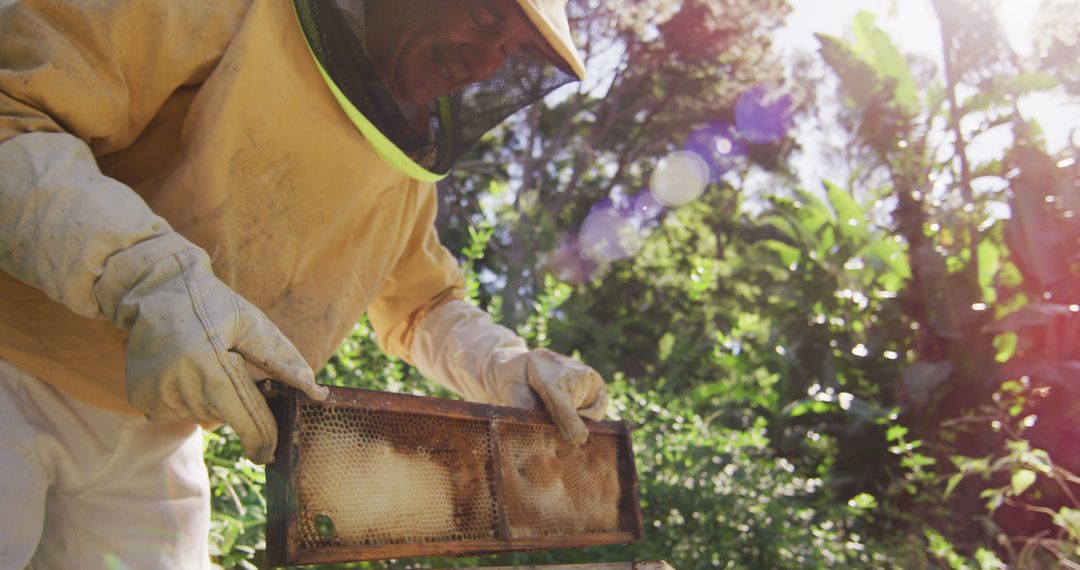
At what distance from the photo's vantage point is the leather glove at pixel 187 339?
1.27 meters

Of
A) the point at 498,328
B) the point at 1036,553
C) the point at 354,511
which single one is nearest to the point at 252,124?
the point at 354,511

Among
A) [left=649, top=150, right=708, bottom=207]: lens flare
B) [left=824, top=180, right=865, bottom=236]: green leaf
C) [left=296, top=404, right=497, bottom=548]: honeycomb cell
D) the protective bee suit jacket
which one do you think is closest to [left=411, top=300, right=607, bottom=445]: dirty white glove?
[left=296, top=404, right=497, bottom=548]: honeycomb cell

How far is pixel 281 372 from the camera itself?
4.47 ft

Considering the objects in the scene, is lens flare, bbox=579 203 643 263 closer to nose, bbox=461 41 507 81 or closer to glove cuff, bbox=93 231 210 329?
nose, bbox=461 41 507 81

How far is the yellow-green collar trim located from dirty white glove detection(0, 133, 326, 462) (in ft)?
1.59

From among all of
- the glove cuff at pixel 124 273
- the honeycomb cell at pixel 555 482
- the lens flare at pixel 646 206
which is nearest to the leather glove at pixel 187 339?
the glove cuff at pixel 124 273

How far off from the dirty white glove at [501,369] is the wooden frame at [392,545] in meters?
0.06

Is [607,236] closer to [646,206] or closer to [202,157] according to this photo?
[646,206]

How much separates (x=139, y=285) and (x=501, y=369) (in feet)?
3.25

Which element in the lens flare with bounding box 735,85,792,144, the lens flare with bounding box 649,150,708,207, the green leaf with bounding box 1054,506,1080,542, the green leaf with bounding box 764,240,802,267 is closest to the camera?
the green leaf with bounding box 1054,506,1080,542

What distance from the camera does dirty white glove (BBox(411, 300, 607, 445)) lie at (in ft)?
6.49

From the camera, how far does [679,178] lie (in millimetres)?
14836

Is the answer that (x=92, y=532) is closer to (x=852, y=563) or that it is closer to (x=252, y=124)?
(x=252, y=124)

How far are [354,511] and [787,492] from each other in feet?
12.4
